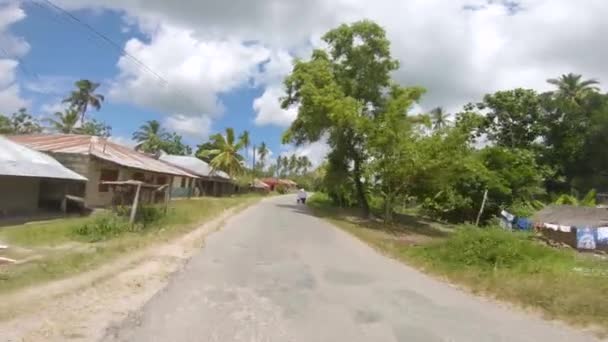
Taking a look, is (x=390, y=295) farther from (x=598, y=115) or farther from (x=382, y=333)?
(x=598, y=115)

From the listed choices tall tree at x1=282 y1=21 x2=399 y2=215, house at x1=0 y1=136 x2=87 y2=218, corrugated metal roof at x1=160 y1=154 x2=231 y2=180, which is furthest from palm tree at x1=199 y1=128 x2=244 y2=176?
house at x1=0 y1=136 x2=87 y2=218

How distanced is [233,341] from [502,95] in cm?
5394

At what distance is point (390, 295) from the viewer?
966 centimetres

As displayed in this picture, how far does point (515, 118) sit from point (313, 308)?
171 feet

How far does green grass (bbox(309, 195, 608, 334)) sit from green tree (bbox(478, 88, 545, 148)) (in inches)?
1615

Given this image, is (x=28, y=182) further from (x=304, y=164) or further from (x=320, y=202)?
(x=304, y=164)

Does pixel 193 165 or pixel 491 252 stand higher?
pixel 193 165

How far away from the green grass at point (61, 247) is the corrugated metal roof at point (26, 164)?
2198 millimetres

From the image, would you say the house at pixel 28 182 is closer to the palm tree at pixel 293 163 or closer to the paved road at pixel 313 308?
the paved road at pixel 313 308

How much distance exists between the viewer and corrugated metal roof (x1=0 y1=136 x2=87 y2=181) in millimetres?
18625

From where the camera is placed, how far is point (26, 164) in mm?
19984

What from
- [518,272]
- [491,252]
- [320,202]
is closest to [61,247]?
[491,252]

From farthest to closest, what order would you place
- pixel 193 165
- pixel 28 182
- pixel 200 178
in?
pixel 193 165
pixel 200 178
pixel 28 182

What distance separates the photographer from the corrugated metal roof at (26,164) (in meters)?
18.6
